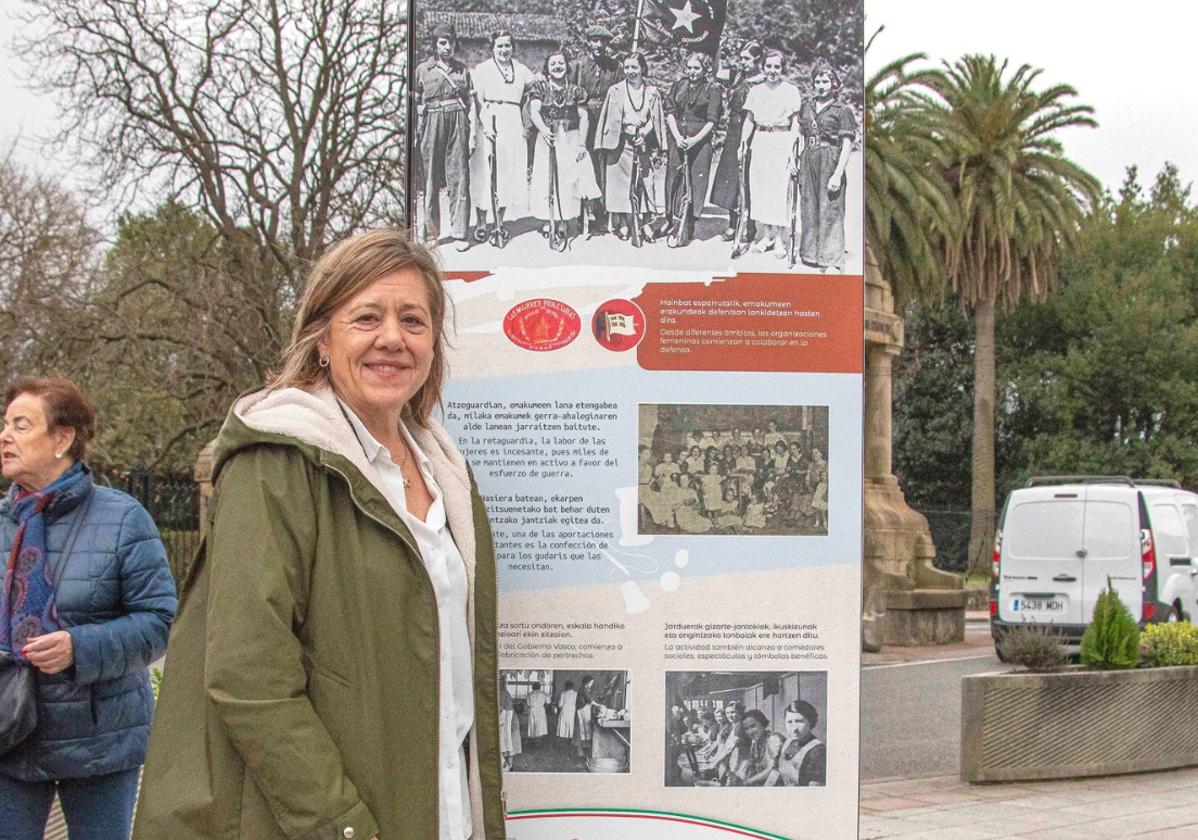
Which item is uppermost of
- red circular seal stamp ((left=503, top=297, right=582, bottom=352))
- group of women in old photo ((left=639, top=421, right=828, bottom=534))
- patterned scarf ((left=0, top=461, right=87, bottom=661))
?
red circular seal stamp ((left=503, top=297, right=582, bottom=352))

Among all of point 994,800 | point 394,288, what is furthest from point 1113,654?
point 394,288

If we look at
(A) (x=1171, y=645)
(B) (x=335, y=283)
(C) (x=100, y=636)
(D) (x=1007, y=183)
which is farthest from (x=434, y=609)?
(D) (x=1007, y=183)

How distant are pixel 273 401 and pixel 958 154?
31751 millimetres

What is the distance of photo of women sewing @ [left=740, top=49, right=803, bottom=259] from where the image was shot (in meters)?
3.18

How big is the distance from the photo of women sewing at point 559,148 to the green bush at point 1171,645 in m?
7.61

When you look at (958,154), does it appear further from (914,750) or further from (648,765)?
(648,765)

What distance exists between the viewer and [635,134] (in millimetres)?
3164

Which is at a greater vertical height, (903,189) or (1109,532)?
(903,189)

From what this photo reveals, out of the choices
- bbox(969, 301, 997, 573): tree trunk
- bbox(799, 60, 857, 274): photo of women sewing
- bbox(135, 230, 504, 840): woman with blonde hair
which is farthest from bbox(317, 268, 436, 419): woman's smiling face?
bbox(969, 301, 997, 573): tree trunk

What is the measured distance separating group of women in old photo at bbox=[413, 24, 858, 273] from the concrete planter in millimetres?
5855

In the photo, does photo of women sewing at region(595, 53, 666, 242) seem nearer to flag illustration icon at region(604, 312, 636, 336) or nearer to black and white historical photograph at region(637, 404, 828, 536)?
flag illustration icon at region(604, 312, 636, 336)

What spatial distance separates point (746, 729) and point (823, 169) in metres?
1.40

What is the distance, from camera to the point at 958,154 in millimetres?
31969

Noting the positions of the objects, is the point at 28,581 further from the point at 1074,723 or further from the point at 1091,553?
the point at 1091,553
